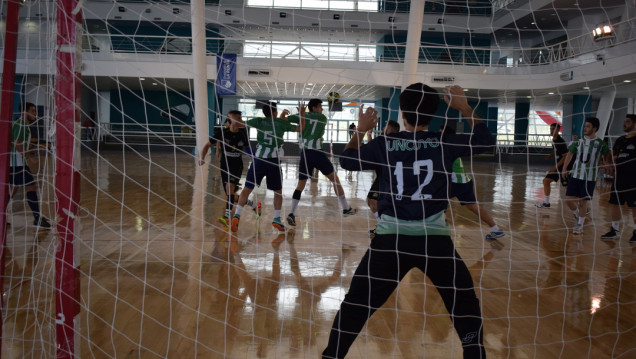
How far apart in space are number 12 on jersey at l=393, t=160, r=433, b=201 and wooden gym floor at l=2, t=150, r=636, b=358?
1.06 m

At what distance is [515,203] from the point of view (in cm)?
908

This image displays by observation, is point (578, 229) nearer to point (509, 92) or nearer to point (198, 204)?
point (198, 204)

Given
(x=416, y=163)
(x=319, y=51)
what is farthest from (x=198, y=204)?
(x=319, y=51)

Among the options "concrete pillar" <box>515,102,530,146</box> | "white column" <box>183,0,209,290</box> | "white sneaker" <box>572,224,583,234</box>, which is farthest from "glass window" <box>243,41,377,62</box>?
"white sneaker" <box>572,224,583,234</box>

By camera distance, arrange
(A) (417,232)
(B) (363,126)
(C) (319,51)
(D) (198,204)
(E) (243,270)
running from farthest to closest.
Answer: (C) (319,51)
(D) (198,204)
(E) (243,270)
(B) (363,126)
(A) (417,232)

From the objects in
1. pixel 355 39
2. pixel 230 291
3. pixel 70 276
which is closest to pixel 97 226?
pixel 230 291

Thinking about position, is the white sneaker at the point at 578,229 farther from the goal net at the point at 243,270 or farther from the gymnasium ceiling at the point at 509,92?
the gymnasium ceiling at the point at 509,92

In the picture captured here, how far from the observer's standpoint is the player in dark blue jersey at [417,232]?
6.50ft

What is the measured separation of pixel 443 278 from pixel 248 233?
3912 millimetres

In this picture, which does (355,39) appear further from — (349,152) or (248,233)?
(349,152)

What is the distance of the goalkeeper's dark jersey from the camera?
2.00 metres

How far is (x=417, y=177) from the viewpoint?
2.00 meters

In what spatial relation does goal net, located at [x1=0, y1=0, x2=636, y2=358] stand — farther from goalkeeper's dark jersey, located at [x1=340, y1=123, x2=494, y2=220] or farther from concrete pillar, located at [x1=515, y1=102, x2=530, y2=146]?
concrete pillar, located at [x1=515, y1=102, x2=530, y2=146]

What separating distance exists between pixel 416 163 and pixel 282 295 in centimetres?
186
